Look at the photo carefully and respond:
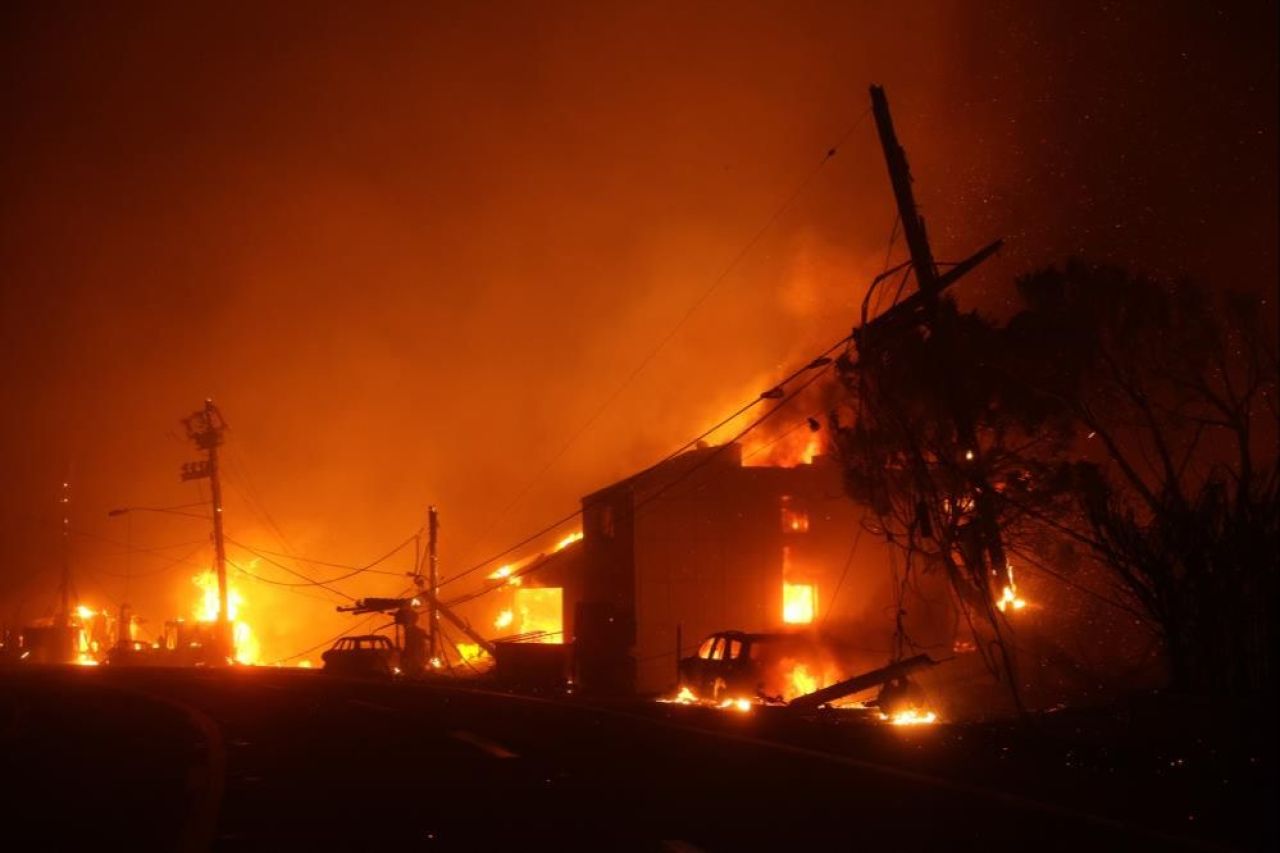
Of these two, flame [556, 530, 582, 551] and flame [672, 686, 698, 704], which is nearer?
flame [672, 686, 698, 704]

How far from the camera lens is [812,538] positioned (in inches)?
1825

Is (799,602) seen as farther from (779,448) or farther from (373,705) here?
(373,705)

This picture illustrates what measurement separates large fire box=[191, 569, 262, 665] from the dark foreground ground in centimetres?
6178

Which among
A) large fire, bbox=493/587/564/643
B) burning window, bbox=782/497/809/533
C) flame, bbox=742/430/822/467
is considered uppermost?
flame, bbox=742/430/822/467

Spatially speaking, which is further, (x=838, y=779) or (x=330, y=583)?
(x=330, y=583)

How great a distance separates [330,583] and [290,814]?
294ft

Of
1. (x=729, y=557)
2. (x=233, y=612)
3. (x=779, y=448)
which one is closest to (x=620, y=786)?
(x=729, y=557)

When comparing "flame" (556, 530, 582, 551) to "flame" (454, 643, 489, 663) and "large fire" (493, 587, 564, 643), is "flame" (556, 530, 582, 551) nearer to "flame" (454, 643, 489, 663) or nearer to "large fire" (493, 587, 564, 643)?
"large fire" (493, 587, 564, 643)

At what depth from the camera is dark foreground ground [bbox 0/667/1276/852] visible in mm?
8227

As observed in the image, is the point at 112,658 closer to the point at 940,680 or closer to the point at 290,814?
the point at 940,680

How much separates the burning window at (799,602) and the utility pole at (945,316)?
81.4 ft

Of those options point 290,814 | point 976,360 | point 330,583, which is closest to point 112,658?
point 330,583

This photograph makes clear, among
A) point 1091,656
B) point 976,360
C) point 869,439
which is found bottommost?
point 1091,656

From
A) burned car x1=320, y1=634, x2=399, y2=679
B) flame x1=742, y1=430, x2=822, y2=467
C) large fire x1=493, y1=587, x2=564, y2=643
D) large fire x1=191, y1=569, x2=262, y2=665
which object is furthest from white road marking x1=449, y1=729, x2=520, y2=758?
large fire x1=191, y1=569, x2=262, y2=665
